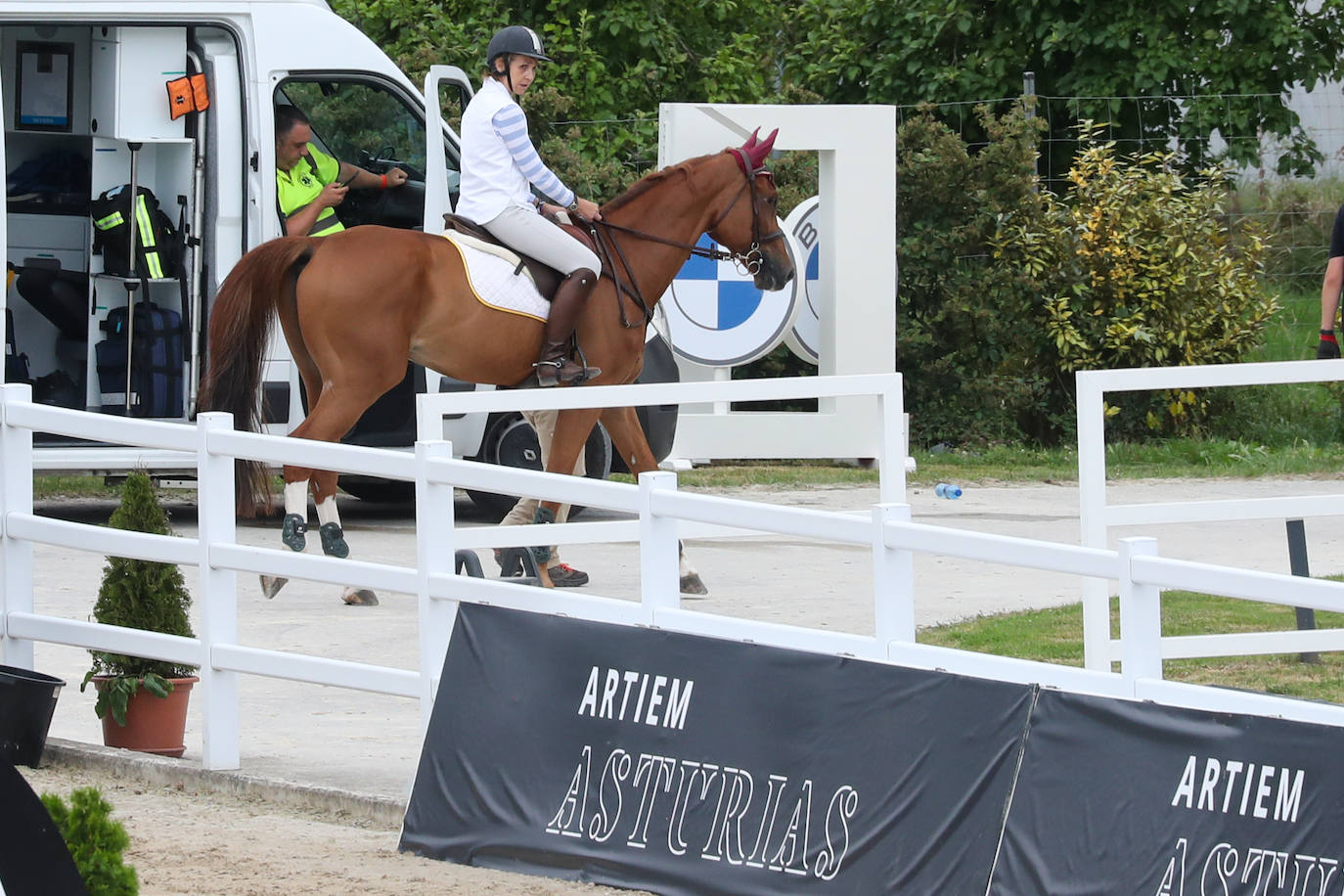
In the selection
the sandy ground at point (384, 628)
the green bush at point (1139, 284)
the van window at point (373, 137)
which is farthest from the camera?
the green bush at point (1139, 284)

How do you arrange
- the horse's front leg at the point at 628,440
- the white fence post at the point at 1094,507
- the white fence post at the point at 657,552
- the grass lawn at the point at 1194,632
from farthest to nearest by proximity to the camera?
1. the horse's front leg at the point at 628,440
2. the grass lawn at the point at 1194,632
3. the white fence post at the point at 1094,507
4. the white fence post at the point at 657,552

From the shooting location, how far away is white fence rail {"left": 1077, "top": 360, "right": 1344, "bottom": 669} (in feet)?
22.9

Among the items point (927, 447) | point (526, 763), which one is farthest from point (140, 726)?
point (927, 447)

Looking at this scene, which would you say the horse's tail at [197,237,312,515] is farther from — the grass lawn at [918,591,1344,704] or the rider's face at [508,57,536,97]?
the grass lawn at [918,591,1344,704]

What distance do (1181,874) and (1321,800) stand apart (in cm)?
33

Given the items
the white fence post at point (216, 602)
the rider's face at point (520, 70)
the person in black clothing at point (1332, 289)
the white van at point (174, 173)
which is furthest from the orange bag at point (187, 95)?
the person in black clothing at point (1332, 289)

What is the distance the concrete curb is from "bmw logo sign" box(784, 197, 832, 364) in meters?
9.64

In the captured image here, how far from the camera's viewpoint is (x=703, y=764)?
Answer: 5.21 m

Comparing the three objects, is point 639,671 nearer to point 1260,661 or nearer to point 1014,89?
point 1260,661

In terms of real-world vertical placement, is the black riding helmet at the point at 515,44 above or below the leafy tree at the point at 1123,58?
below

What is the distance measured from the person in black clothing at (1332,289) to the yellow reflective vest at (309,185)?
5.57 metres

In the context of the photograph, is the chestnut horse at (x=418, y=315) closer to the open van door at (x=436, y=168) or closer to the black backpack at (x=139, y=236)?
the open van door at (x=436, y=168)

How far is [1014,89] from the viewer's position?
813 inches

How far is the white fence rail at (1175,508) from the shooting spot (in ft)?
22.9
